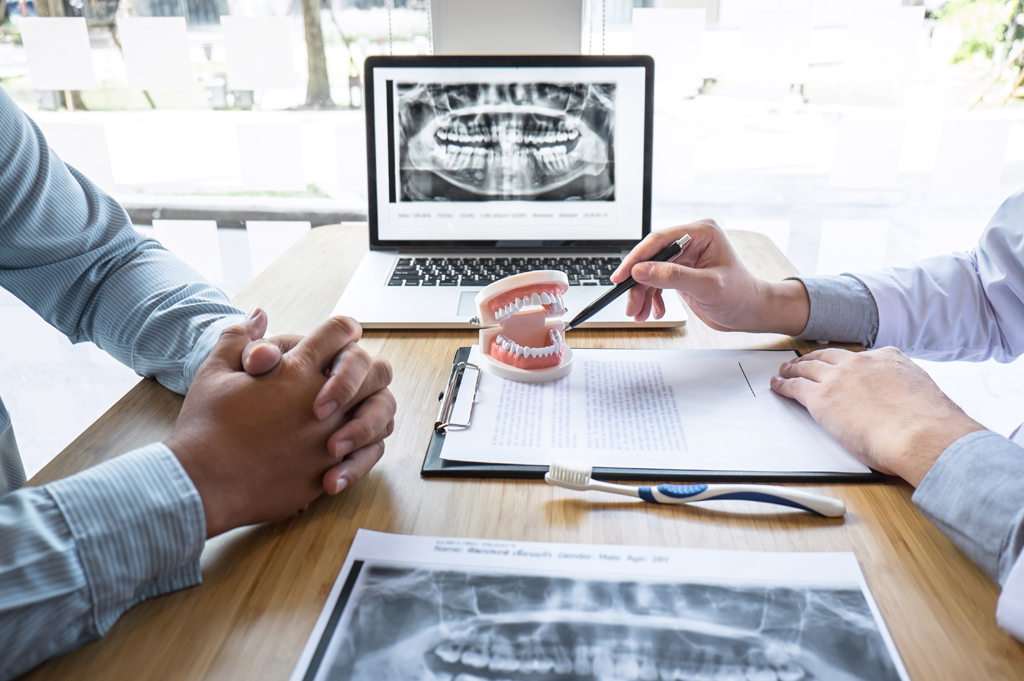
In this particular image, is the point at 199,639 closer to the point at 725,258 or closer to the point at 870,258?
the point at 725,258

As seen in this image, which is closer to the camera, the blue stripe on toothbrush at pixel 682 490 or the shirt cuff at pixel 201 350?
the blue stripe on toothbrush at pixel 682 490

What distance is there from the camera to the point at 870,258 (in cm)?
221

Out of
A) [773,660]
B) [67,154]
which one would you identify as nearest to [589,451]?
[773,660]

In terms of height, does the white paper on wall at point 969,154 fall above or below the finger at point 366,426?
above

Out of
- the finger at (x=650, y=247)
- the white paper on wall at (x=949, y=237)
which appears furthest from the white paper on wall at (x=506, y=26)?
the white paper on wall at (x=949, y=237)

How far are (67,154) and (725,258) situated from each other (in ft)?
6.32

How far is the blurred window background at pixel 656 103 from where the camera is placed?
172 cm

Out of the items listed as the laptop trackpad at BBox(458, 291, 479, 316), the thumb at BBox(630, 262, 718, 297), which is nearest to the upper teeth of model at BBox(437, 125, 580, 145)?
the laptop trackpad at BBox(458, 291, 479, 316)

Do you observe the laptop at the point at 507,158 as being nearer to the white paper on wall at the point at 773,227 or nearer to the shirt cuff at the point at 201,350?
the shirt cuff at the point at 201,350

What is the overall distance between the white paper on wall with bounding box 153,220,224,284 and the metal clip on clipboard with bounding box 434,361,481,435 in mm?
1632

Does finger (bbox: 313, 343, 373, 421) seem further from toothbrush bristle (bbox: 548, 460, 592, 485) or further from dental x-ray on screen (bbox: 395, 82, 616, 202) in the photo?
dental x-ray on screen (bbox: 395, 82, 616, 202)

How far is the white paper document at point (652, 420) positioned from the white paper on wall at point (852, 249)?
4.93 ft

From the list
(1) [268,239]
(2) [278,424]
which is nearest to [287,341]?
(2) [278,424]

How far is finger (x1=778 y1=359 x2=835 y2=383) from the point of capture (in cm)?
75
